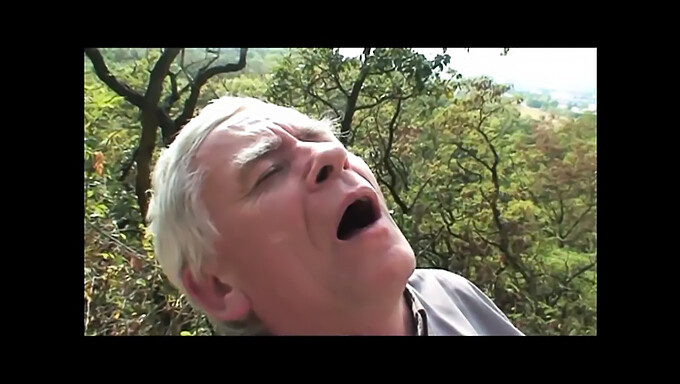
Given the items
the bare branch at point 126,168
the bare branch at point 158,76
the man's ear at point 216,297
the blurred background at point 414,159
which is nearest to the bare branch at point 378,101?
the blurred background at point 414,159

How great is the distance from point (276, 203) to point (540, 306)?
0.84 metres

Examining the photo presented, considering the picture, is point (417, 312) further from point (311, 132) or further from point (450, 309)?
point (311, 132)

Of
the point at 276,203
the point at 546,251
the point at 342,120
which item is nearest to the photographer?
the point at 276,203

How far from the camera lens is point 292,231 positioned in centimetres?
94

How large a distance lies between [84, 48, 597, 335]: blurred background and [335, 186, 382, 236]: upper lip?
45cm

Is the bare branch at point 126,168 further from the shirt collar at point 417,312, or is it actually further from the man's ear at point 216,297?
the shirt collar at point 417,312

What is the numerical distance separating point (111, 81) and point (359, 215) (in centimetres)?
78

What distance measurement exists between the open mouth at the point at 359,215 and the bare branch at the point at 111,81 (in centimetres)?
73

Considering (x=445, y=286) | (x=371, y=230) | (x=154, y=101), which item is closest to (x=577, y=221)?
(x=445, y=286)

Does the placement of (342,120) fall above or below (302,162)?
above

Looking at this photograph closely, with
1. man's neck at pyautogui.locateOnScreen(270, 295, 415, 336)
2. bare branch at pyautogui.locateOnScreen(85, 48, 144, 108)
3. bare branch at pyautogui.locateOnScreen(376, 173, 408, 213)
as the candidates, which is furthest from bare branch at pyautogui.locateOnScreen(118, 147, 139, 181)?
man's neck at pyautogui.locateOnScreen(270, 295, 415, 336)

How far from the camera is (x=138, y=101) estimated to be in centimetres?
152
